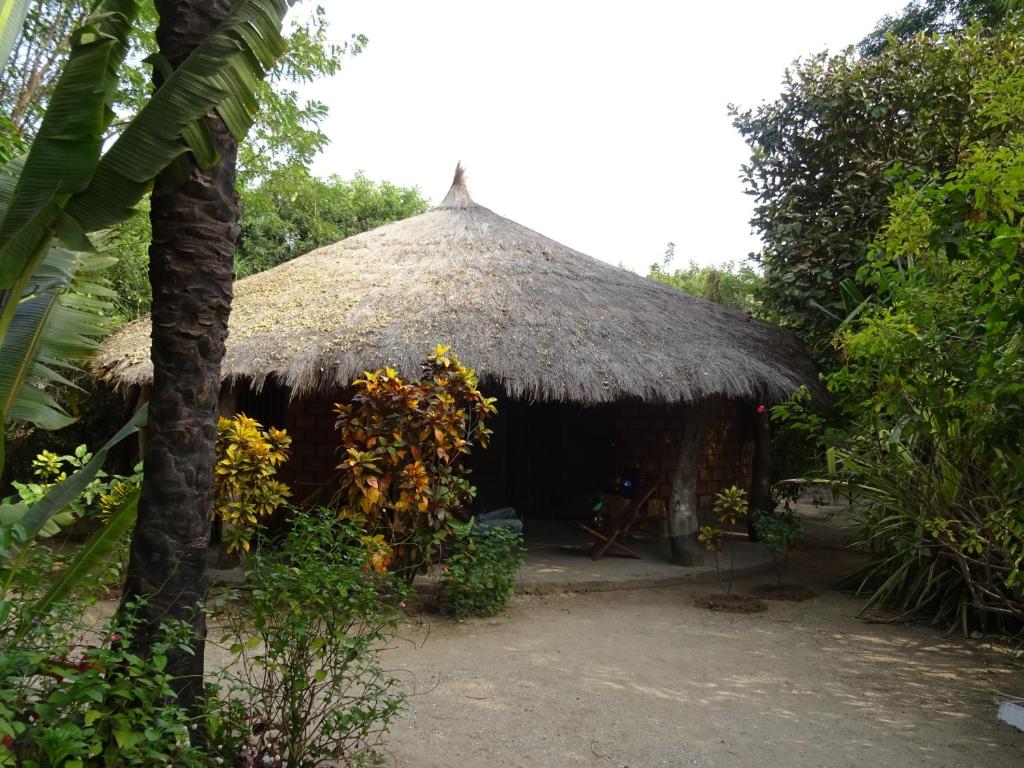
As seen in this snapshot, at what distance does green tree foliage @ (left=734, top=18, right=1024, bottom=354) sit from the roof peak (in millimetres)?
3844

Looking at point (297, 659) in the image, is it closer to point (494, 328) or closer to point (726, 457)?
point (494, 328)

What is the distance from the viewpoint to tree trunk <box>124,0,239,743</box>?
278cm

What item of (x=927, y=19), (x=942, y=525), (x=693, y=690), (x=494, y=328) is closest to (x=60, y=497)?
(x=693, y=690)

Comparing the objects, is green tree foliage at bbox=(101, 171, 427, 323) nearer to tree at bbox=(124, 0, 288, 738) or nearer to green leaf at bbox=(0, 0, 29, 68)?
green leaf at bbox=(0, 0, 29, 68)

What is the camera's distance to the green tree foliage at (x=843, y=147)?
8188 mm

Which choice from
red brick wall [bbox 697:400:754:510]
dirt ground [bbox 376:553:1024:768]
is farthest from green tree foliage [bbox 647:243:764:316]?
dirt ground [bbox 376:553:1024:768]

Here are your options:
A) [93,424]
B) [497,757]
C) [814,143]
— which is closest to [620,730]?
[497,757]

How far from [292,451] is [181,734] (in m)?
6.34

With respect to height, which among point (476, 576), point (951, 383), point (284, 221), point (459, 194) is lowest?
point (476, 576)

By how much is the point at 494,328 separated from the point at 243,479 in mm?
2769

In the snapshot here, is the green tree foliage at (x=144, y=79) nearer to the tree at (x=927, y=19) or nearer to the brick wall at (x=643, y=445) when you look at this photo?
the brick wall at (x=643, y=445)

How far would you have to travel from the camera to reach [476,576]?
6273mm

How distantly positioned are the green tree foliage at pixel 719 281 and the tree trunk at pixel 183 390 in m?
13.2

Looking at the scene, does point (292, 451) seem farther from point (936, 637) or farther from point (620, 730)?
point (936, 637)
